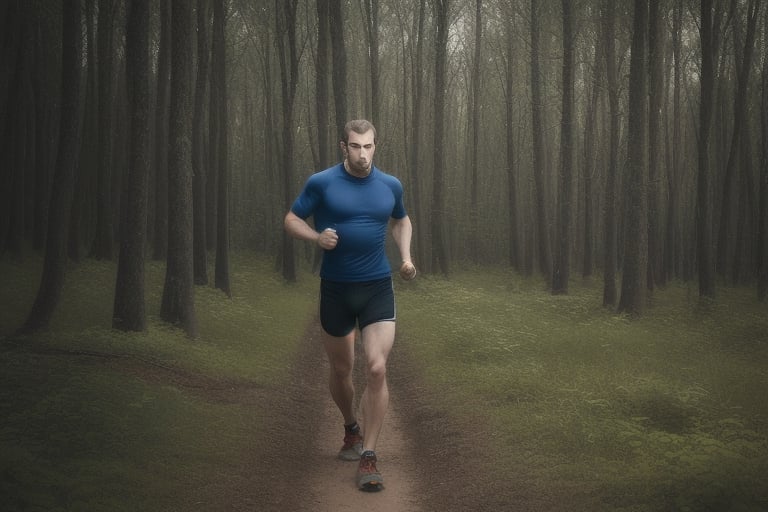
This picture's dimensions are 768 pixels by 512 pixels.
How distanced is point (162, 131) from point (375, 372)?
50.1ft

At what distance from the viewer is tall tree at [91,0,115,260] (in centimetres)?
1875

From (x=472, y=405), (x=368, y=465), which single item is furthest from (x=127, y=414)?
(x=472, y=405)

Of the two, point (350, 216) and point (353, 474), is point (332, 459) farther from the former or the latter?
point (350, 216)

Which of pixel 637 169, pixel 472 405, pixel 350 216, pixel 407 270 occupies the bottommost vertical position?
pixel 472 405

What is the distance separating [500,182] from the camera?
44.6 metres

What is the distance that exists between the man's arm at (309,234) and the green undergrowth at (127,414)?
2.13 metres

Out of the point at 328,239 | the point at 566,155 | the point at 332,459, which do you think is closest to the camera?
the point at 328,239

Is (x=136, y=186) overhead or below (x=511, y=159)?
below

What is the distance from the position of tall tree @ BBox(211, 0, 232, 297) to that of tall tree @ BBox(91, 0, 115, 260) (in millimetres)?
2825

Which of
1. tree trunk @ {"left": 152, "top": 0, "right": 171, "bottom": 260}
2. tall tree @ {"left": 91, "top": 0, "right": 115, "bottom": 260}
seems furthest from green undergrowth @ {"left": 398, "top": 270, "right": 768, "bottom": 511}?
tall tree @ {"left": 91, "top": 0, "right": 115, "bottom": 260}

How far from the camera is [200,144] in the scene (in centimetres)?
1808

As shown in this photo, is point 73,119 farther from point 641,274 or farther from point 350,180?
point 641,274

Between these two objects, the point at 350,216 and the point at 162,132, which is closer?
the point at 350,216

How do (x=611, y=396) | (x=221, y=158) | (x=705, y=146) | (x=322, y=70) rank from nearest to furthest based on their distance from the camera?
(x=611, y=396), (x=705, y=146), (x=221, y=158), (x=322, y=70)
